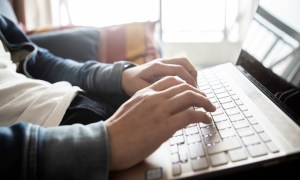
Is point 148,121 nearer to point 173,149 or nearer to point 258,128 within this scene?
point 173,149

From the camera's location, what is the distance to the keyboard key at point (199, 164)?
387 mm

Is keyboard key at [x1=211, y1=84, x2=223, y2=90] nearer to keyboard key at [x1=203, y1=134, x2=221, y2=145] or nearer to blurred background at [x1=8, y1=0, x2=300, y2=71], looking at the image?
keyboard key at [x1=203, y1=134, x2=221, y2=145]

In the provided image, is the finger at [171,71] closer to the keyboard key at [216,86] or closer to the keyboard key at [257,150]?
the keyboard key at [216,86]

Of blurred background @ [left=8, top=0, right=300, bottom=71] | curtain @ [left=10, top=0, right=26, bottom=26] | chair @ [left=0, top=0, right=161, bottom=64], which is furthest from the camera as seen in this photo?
blurred background @ [left=8, top=0, right=300, bottom=71]

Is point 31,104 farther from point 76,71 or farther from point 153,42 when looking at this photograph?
point 153,42

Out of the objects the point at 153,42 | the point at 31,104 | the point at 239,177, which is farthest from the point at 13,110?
the point at 153,42

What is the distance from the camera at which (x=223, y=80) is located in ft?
2.39

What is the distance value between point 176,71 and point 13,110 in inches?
13.1

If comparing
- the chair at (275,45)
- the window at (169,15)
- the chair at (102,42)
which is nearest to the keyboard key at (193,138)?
the chair at (275,45)

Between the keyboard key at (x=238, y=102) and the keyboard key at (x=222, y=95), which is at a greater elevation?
the keyboard key at (x=222, y=95)

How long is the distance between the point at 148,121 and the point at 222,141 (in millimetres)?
114

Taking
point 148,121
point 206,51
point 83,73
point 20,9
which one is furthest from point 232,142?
point 20,9

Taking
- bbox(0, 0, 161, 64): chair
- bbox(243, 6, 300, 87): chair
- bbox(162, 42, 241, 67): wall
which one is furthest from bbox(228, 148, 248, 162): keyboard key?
bbox(162, 42, 241, 67): wall

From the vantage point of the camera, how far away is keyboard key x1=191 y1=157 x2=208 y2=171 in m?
0.39
